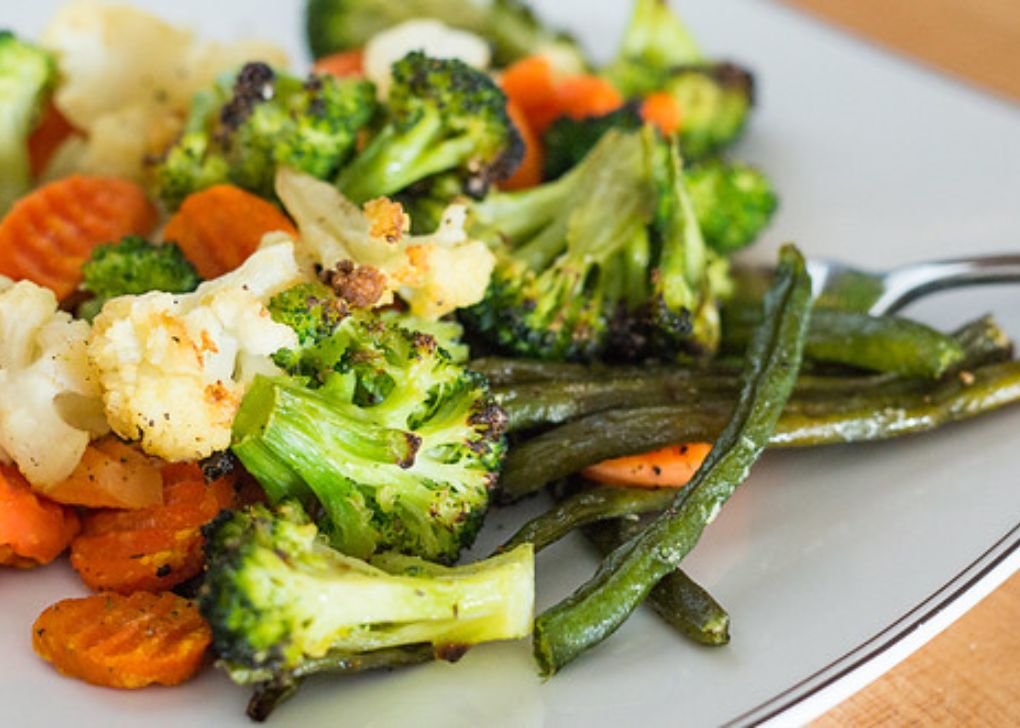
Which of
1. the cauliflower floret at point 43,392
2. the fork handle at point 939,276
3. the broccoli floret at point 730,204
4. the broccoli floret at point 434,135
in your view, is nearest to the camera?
the cauliflower floret at point 43,392

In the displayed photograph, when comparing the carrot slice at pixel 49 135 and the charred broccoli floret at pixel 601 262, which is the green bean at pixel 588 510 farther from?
the carrot slice at pixel 49 135

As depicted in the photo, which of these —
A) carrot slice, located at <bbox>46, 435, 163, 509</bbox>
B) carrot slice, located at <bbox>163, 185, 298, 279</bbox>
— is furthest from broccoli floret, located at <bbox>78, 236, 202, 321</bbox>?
carrot slice, located at <bbox>46, 435, 163, 509</bbox>

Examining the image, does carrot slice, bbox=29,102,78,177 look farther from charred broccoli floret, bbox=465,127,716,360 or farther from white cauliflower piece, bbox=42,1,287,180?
charred broccoli floret, bbox=465,127,716,360

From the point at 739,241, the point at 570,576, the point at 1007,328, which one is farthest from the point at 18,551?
the point at 1007,328

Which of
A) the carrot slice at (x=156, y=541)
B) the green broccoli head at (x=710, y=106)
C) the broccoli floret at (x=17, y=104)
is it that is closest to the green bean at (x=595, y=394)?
the carrot slice at (x=156, y=541)

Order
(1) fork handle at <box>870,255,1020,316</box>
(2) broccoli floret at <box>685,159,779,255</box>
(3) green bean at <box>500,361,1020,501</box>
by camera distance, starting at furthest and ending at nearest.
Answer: (2) broccoli floret at <box>685,159,779,255</box> → (1) fork handle at <box>870,255,1020,316</box> → (3) green bean at <box>500,361,1020,501</box>
